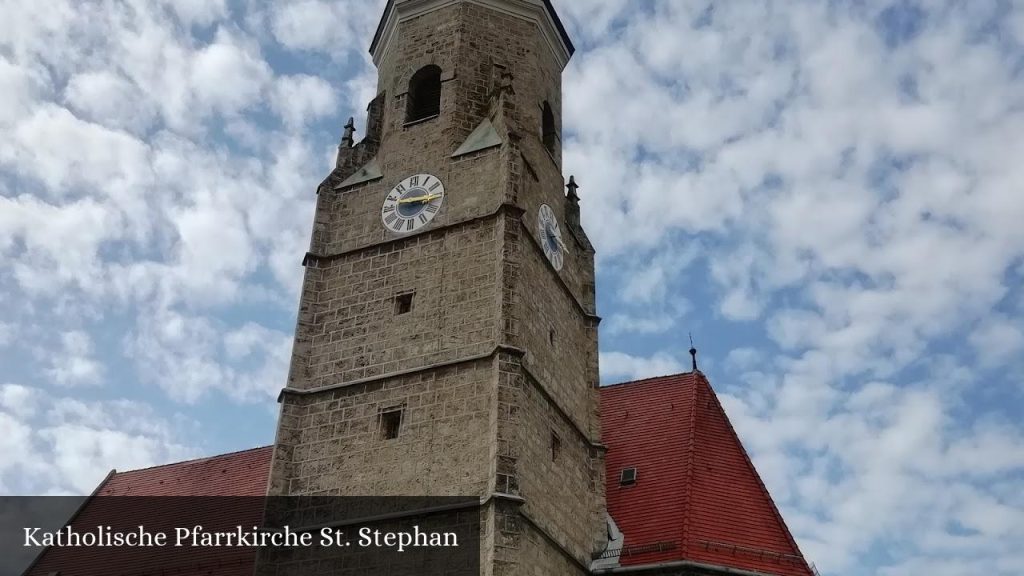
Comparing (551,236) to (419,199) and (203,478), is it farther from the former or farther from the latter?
(203,478)

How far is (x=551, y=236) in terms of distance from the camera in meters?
16.7

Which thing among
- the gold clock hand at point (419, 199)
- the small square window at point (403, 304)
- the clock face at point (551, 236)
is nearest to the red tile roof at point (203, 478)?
the small square window at point (403, 304)

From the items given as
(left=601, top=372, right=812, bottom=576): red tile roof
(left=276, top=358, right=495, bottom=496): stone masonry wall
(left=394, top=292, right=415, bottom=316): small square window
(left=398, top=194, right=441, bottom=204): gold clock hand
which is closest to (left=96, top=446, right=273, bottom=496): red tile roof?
(left=276, top=358, right=495, bottom=496): stone masonry wall

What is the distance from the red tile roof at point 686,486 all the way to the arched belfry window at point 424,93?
5.88m

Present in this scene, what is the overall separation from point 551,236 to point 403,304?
9.58 ft

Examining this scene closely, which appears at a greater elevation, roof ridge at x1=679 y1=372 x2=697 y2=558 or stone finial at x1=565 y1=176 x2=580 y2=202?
stone finial at x1=565 y1=176 x2=580 y2=202

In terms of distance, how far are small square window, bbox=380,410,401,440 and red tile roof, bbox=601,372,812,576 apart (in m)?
3.66

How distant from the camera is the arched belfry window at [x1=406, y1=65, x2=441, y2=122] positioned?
17.8m

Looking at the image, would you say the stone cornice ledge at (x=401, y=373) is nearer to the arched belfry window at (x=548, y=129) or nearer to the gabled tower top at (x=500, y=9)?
the arched belfry window at (x=548, y=129)

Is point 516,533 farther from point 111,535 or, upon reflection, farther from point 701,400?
point 111,535

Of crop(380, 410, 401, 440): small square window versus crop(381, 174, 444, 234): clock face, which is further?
crop(381, 174, 444, 234): clock face

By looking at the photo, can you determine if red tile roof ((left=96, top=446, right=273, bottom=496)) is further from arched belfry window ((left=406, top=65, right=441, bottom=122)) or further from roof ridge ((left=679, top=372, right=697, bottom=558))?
roof ridge ((left=679, top=372, right=697, bottom=558))

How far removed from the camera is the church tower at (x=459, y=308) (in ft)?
43.8

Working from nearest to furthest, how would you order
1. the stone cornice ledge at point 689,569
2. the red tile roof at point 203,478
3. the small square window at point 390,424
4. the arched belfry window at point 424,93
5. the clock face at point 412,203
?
the small square window at point 390,424, the stone cornice ledge at point 689,569, the clock face at point 412,203, the arched belfry window at point 424,93, the red tile roof at point 203,478
